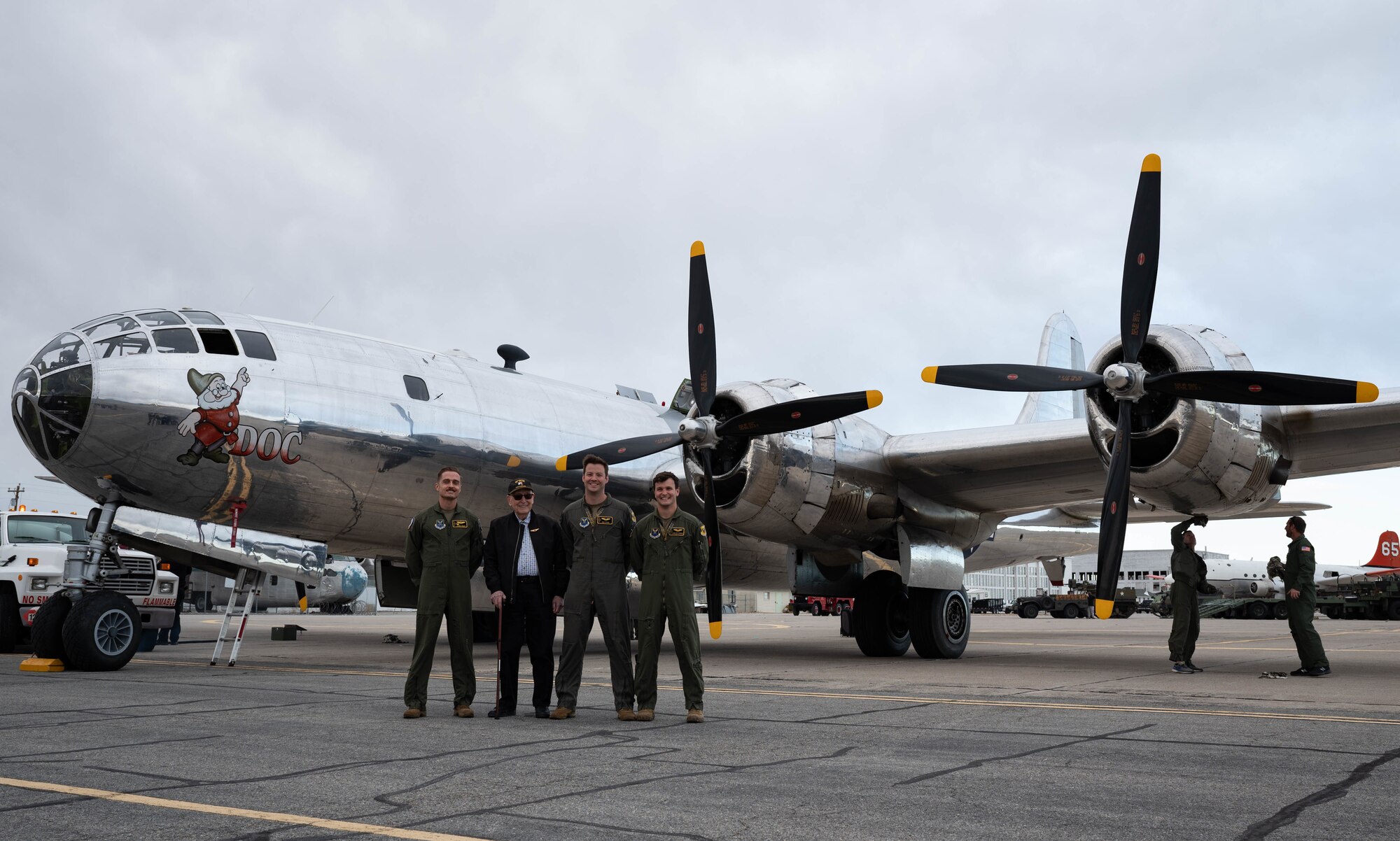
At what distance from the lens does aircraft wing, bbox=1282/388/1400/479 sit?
1173cm

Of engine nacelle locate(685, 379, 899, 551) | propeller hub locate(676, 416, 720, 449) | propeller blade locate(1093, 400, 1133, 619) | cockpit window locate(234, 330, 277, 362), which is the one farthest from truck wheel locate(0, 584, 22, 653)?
propeller blade locate(1093, 400, 1133, 619)

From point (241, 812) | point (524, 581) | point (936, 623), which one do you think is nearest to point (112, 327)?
point (524, 581)

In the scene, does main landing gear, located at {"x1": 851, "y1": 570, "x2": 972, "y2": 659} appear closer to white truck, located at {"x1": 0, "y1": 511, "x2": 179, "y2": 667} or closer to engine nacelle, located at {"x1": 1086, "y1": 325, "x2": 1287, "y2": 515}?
engine nacelle, located at {"x1": 1086, "y1": 325, "x2": 1287, "y2": 515}

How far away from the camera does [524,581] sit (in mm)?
7953

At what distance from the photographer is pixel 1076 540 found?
22406 millimetres

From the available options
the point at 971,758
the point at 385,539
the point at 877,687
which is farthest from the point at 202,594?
the point at 971,758

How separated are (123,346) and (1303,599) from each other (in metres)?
13.5

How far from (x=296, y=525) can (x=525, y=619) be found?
6.50 meters

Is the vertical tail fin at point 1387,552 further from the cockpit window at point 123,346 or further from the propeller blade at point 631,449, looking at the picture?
the cockpit window at point 123,346

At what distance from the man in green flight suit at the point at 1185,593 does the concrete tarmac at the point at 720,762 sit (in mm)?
1539

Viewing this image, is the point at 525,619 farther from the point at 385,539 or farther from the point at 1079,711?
the point at 385,539

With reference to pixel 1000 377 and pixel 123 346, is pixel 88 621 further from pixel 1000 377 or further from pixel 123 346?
pixel 1000 377

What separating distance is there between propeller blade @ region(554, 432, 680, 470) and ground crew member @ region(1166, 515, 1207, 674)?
626 centimetres

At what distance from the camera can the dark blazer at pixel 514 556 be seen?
26.0 ft
